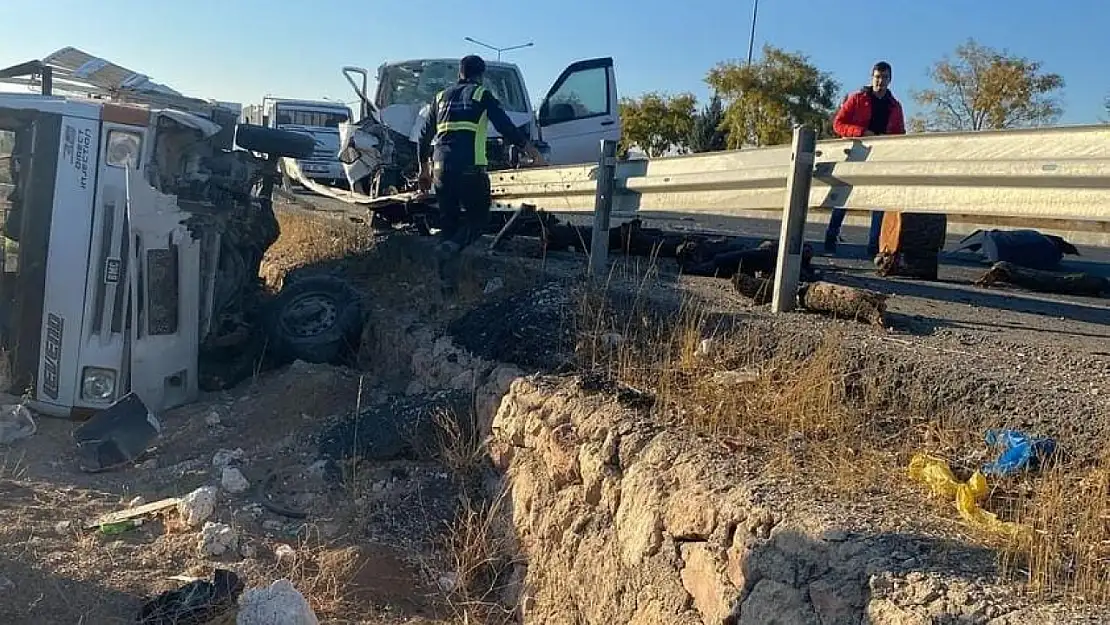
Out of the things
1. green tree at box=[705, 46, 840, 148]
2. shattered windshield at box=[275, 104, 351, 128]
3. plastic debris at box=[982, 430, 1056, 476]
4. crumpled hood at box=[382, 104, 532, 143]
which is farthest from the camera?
green tree at box=[705, 46, 840, 148]

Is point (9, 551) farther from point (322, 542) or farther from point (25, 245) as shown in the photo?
point (25, 245)

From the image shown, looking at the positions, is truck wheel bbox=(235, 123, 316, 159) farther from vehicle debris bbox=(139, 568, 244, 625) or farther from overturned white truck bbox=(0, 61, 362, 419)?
vehicle debris bbox=(139, 568, 244, 625)

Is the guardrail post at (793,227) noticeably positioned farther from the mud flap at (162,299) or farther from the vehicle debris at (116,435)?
the mud flap at (162,299)

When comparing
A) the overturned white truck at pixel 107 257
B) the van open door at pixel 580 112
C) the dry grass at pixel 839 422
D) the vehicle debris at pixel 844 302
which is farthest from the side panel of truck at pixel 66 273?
the van open door at pixel 580 112

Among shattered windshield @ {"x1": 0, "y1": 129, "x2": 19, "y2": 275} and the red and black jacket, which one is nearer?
shattered windshield @ {"x1": 0, "y1": 129, "x2": 19, "y2": 275}

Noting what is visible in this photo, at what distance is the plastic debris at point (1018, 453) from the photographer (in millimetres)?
A: 3203

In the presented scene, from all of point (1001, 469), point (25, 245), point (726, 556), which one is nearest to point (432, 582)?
point (726, 556)

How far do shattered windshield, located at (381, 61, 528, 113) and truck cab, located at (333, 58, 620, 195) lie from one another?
0.04 ft

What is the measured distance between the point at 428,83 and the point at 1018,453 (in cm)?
986

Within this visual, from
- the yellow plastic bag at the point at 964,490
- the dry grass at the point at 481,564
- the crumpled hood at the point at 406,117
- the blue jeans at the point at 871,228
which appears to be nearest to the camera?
the yellow plastic bag at the point at 964,490

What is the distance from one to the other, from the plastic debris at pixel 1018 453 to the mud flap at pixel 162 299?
5.25 m

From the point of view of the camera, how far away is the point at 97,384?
6379mm

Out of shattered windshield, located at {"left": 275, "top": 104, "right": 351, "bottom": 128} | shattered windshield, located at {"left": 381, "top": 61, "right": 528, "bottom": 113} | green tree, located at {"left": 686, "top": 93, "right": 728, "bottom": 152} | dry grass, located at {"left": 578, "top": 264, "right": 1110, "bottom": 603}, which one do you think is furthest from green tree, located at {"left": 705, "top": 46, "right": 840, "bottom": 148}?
dry grass, located at {"left": 578, "top": 264, "right": 1110, "bottom": 603}

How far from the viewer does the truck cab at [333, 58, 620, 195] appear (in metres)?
10.4
